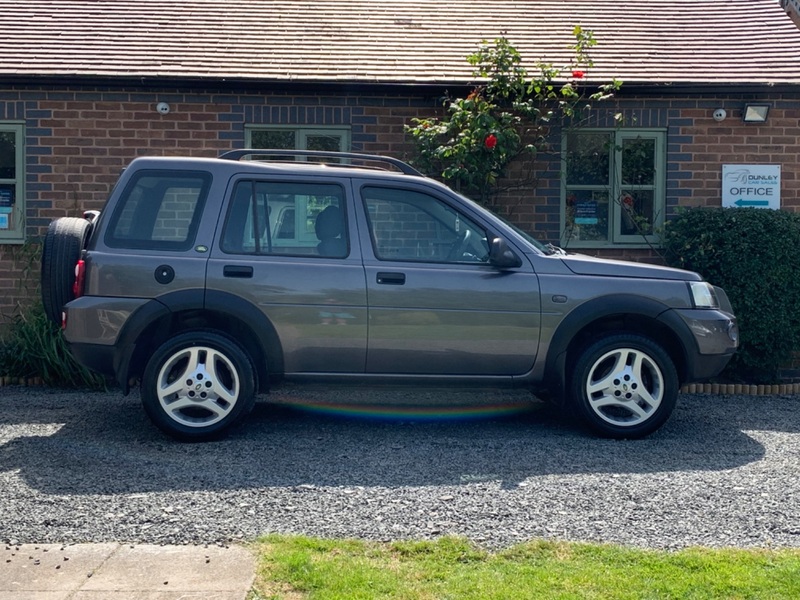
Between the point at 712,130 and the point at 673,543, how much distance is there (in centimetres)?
649

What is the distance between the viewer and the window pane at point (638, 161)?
10383 mm

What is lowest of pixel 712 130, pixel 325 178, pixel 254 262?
pixel 254 262

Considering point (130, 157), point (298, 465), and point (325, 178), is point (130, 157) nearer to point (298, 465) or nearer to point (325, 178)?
point (325, 178)

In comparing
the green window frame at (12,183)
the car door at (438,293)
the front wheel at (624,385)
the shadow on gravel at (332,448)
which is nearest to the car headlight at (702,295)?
the front wheel at (624,385)

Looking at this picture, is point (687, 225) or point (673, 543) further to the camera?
point (687, 225)

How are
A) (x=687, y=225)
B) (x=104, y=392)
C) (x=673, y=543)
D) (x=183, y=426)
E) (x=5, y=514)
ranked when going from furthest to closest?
(x=687, y=225) → (x=104, y=392) → (x=183, y=426) → (x=5, y=514) → (x=673, y=543)

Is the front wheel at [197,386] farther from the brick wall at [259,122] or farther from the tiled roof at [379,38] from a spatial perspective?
the tiled roof at [379,38]

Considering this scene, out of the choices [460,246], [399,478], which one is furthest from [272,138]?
[399,478]

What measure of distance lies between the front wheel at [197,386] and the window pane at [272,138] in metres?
3.86

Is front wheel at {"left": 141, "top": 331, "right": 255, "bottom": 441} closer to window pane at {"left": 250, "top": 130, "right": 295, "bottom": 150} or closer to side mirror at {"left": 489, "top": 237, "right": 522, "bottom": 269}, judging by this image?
side mirror at {"left": 489, "top": 237, "right": 522, "bottom": 269}

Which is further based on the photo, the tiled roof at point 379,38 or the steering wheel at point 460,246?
the tiled roof at point 379,38

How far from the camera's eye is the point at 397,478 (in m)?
5.86

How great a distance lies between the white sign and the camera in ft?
33.6

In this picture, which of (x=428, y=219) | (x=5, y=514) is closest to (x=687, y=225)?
(x=428, y=219)
